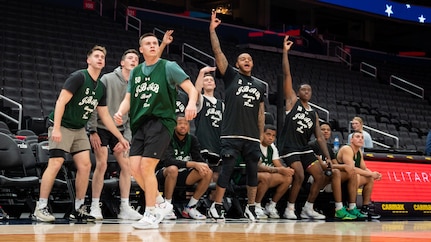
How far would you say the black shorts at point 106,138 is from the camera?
8.02m

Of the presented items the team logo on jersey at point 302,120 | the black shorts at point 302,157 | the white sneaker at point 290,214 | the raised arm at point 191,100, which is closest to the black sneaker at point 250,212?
the white sneaker at point 290,214

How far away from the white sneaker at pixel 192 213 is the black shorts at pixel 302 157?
176cm

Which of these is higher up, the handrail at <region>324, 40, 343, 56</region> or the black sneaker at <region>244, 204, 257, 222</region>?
the handrail at <region>324, 40, 343, 56</region>

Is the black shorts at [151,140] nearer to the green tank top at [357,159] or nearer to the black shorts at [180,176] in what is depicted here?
the black shorts at [180,176]

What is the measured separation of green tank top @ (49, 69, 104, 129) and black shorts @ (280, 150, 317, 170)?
316cm

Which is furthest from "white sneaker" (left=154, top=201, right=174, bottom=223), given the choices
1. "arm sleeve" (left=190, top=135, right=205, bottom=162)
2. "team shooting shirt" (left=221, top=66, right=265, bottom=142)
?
"arm sleeve" (left=190, top=135, right=205, bottom=162)

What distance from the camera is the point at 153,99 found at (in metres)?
6.59

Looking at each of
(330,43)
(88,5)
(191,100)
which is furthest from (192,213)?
(330,43)

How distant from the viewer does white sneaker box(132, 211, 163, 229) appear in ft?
20.2

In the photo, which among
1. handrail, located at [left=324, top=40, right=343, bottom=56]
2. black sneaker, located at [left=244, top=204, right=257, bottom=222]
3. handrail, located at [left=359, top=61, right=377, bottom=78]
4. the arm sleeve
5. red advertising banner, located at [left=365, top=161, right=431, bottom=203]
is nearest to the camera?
black sneaker, located at [left=244, top=204, right=257, bottom=222]

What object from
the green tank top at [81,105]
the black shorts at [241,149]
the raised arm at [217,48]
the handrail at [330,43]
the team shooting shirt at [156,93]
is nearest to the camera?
the team shooting shirt at [156,93]

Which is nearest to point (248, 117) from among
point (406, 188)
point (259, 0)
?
Result: point (406, 188)

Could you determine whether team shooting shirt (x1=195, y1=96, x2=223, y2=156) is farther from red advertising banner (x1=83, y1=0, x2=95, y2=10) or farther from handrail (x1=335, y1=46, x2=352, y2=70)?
handrail (x1=335, y1=46, x2=352, y2=70)

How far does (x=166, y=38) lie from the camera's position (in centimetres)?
712
